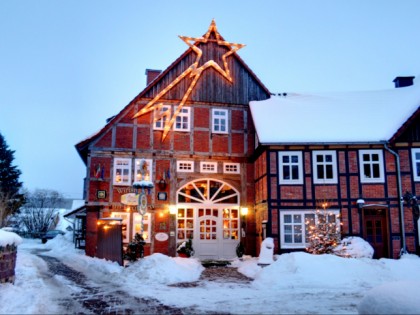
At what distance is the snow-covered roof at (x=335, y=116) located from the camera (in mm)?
19688

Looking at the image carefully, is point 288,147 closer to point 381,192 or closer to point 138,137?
point 381,192

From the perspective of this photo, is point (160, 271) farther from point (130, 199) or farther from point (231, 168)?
point (231, 168)

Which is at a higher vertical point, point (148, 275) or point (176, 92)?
point (176, 92)

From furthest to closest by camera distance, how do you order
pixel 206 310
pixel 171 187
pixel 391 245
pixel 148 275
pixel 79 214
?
pixel 79 214 → pixel 171 187 → pixel 391 245 → pixel 148 275 → pixel 206 310

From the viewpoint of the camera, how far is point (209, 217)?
2162 centimetres

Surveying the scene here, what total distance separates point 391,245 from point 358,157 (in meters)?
4.20

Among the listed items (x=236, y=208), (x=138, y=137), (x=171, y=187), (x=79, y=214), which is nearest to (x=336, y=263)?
(x=236, y=208)

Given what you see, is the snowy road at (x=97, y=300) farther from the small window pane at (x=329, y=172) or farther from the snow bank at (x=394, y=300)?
the small window pane at (x=329, y=172)

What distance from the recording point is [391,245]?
18.9m

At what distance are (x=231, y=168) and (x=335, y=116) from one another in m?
5.94

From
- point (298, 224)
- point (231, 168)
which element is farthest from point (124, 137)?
point (298, 224)

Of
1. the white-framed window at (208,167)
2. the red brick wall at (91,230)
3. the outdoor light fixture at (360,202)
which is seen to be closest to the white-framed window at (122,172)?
the red brick wall at (91,230)

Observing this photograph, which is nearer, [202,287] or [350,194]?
[202,287]

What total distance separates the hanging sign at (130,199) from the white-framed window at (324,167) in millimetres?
8419
